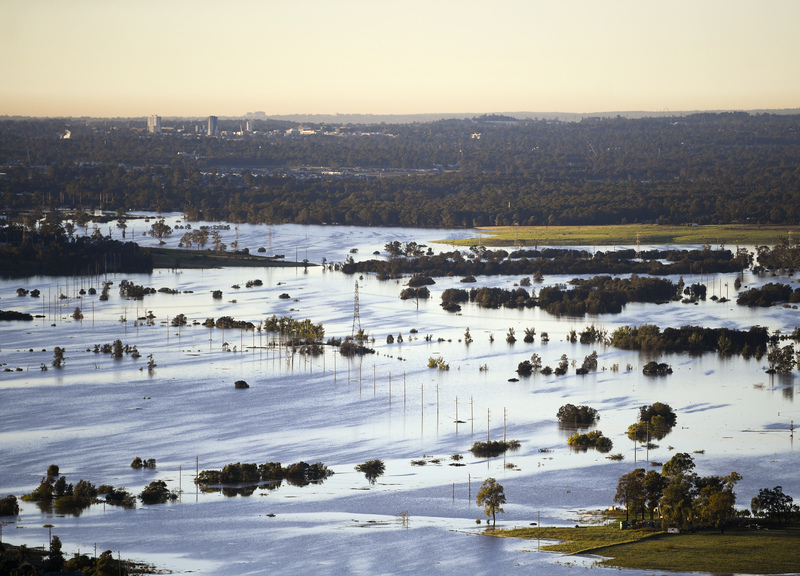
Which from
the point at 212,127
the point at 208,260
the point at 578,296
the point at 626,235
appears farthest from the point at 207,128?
the point at 578,296

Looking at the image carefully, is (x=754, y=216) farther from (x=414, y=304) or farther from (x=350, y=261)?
(x=414, y=304)

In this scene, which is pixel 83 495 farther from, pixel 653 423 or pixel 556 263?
pixel 556 263

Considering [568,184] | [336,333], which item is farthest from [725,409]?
[568,184]

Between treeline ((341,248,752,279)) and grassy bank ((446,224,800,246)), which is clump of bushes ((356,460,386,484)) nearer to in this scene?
treeline ((341,248,752,279))

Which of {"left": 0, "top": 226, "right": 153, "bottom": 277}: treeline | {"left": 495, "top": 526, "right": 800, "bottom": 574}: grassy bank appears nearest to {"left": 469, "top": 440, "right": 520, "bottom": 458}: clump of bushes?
{"left": 495, "top": 526, "right": 800, "bottom": 574}: grassy bank

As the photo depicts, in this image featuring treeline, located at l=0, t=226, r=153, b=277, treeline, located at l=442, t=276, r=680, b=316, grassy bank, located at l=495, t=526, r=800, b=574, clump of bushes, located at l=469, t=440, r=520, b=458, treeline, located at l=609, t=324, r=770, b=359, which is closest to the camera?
grassy bank, located at l=495, t=526, r=800, b=574

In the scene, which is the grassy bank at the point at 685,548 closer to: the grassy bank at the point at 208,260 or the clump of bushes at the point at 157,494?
the clump of bushes at the point at 157,494

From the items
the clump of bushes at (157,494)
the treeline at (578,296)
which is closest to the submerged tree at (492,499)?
the clump of bushes at (157,494)
